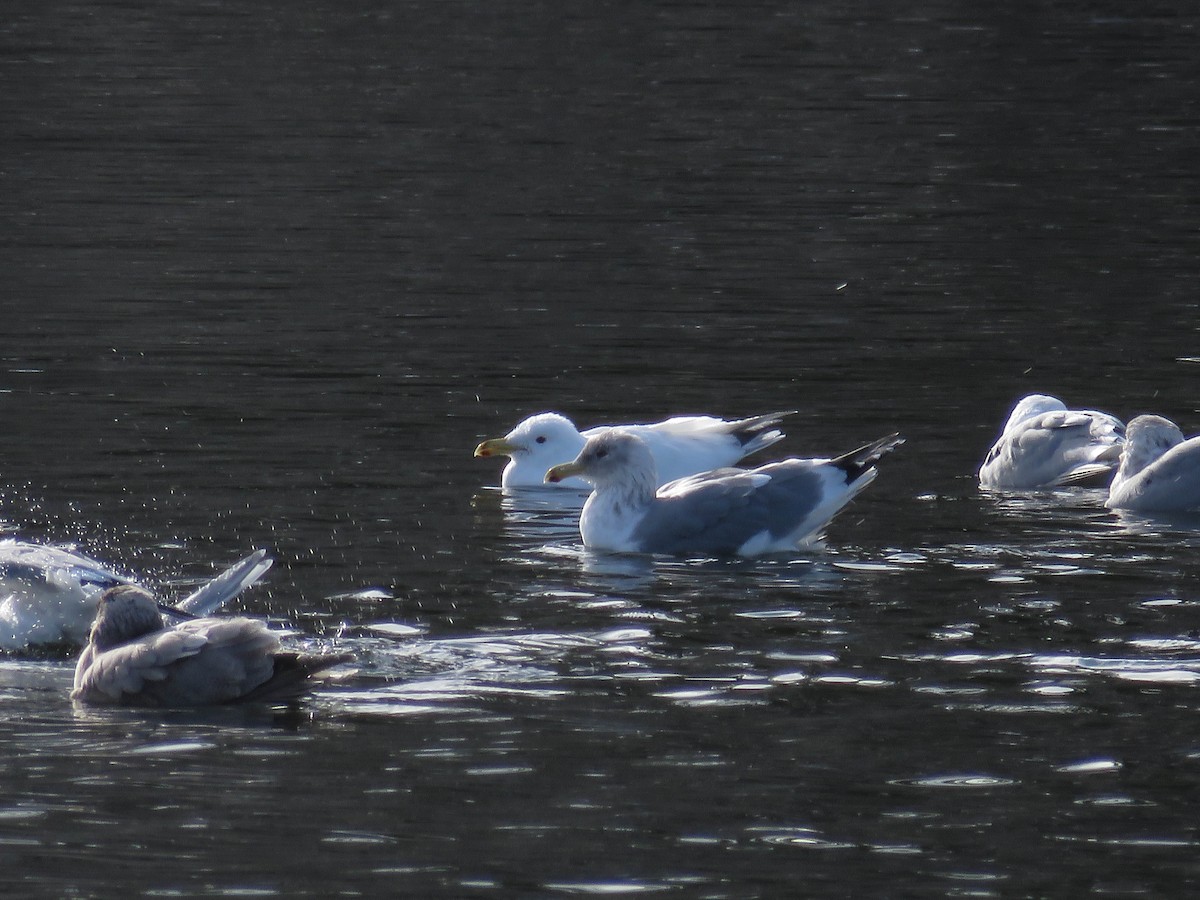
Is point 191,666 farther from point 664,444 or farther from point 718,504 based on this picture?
point 664,444

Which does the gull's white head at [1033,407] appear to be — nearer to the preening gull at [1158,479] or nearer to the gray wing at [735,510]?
the preening gull at [1158,479]

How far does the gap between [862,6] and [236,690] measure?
118 feet

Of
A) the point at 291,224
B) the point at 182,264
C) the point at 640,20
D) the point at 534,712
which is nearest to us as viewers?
the point at 534,712

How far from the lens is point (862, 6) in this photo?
142 feet

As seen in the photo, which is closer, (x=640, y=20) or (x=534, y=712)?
(x=534, y=712)

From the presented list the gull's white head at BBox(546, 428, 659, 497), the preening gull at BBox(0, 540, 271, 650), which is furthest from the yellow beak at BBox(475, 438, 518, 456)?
the preening gull at BBox(0, 540, 271, 650)

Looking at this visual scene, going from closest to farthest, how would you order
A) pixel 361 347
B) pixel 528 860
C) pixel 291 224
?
1. pixel 528 860
2. pixel 361 347
3. pixel 291 224

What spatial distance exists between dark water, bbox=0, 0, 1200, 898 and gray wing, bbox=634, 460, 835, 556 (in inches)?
9.4

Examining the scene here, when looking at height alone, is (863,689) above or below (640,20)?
below

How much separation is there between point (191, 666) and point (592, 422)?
691 centimetres

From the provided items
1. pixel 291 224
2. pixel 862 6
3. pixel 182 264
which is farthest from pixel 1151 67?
pixel 182 264

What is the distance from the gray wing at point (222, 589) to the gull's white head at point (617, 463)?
3052 millimetres

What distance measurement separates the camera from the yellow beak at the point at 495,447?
14391 millimetres

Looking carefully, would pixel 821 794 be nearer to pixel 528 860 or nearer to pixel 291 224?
pixel 528 860
